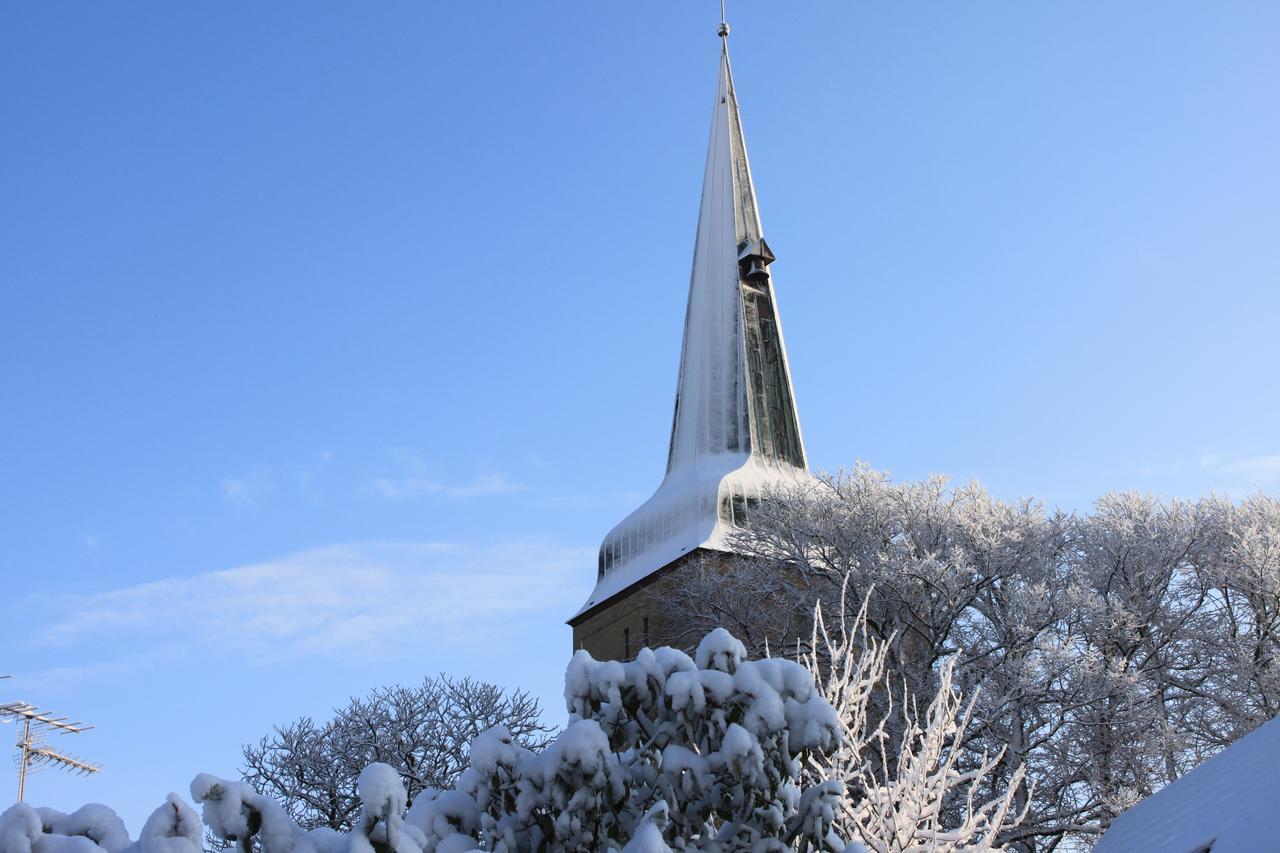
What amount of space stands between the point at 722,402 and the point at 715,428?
83 centimetres

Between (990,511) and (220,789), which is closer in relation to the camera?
(220,789)

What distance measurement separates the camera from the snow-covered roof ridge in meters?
32.1

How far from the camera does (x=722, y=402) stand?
35.4 meters

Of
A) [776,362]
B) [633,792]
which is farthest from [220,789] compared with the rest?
[776,362]

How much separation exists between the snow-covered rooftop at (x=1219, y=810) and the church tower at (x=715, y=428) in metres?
17.1

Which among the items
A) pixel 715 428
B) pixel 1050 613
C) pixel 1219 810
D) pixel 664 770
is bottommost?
pixel 1219 810

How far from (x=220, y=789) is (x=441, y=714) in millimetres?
23525

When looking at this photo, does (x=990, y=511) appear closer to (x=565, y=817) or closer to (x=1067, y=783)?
(x=1067, y=783)

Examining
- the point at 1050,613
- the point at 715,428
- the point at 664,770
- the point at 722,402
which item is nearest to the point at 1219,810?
the point at 664,770

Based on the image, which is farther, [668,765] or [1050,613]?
[1050,613]

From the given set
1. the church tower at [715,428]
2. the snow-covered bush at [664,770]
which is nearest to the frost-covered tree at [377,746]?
the church tower at [715,428]

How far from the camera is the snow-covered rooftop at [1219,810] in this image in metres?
8.65

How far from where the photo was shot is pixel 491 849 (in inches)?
221

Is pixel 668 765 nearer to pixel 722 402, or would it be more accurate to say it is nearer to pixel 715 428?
pixel 715 428
